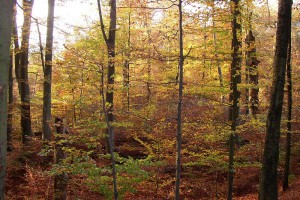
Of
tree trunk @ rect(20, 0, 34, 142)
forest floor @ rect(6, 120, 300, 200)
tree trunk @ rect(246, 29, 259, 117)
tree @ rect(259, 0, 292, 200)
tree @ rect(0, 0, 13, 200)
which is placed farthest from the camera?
tree trunk @ rect(20, 0, 34, 142)

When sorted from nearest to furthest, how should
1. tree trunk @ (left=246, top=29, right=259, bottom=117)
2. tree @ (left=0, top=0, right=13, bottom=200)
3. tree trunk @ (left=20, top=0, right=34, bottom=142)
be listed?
tree @ (left=0, top=0, right=13, bottom=200), tree trunk @ (left=246, top=29, right=259, bottom=117), tree trunk @ (left=20, top=0, right=34, bottom=142)

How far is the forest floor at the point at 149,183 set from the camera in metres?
8.69

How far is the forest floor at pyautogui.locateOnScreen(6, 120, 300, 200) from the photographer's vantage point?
8.69m

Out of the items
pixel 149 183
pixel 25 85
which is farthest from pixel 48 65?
pixel 149 183

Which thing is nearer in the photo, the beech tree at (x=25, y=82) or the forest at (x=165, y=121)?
the forest at (x=165, y=121)

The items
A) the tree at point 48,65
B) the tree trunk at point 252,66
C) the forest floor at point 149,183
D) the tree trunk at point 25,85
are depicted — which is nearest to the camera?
the tree trunk at point 252,66

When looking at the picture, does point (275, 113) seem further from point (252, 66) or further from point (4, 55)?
point (4, 55)

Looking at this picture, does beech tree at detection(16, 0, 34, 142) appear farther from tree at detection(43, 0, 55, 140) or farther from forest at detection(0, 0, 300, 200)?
tree at detection(43, 0, 55, 140)

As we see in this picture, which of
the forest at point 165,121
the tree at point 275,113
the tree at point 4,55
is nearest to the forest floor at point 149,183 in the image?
the forest at point 165,121

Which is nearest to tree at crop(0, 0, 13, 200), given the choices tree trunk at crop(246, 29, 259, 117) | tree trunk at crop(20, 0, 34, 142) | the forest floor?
tree trunk at crop(246, 29, 259, 117)

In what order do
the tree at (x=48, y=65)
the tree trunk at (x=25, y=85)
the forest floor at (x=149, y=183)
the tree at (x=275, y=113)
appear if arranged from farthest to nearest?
the tree trunk at (x=25, y=85) → the tree at (x=48, y=65) → the forest floor at (x=149, y=183) → the tree at (x=275, y=113)

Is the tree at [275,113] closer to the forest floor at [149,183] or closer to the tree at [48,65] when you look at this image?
the forest floor at [149,183]

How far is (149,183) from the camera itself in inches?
390

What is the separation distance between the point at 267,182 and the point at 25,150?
32.0 ft
